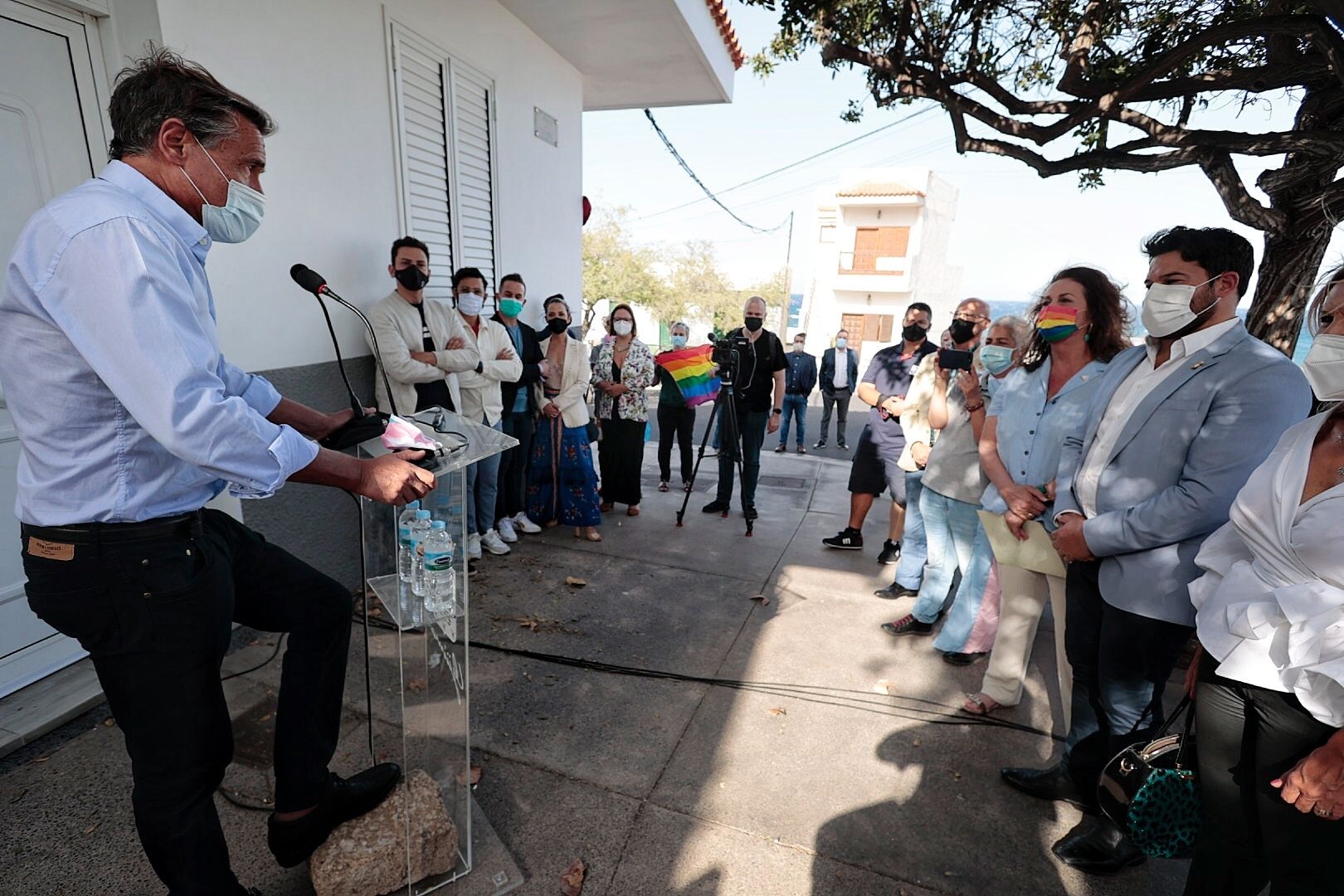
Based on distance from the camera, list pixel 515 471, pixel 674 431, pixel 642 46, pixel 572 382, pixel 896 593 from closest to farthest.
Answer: pixel 896 593
pixel 572 382
pixel 515 471
pixel 642 46
pixel 674 431

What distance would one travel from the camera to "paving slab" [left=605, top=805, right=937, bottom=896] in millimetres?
2014

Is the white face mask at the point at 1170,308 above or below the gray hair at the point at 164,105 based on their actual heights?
below

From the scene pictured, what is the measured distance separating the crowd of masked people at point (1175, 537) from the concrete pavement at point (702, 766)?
23 centimetres

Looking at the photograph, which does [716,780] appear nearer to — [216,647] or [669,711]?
[669,711]

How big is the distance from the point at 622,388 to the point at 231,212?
386 centimetres

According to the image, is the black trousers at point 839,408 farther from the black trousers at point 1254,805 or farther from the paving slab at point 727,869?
the black trousers at point 1254,805

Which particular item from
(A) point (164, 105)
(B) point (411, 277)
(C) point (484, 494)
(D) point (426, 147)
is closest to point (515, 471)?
(C) point (484, 494)

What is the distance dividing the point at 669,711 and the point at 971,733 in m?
1.36

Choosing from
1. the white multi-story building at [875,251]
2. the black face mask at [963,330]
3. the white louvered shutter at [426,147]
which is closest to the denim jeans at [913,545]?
the black face mask at [963,330]

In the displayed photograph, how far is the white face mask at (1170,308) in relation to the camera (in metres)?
1.97

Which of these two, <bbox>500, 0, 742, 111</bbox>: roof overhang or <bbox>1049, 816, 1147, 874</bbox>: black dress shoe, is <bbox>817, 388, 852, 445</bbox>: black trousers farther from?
<bbox>1049, 816, 1147, 874</bbox>: black dress shoe

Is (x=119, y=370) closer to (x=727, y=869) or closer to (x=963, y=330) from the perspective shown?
(x=727, y=869)

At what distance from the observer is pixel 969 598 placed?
3.30 m

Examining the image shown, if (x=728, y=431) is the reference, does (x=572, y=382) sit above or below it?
above
